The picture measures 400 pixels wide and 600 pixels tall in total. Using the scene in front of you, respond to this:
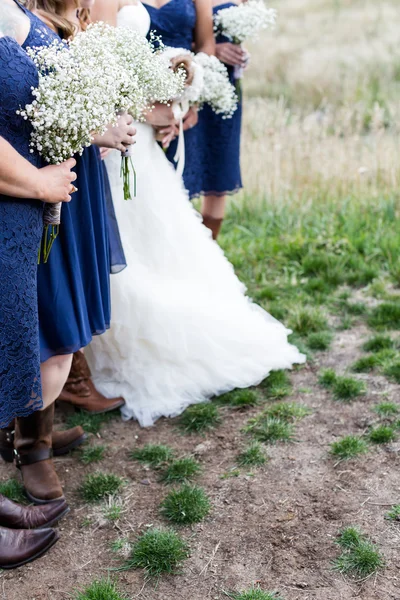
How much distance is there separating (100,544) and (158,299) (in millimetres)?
1325

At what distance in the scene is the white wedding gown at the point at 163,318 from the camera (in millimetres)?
3660

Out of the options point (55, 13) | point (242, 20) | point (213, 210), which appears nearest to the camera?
point (55, 13)

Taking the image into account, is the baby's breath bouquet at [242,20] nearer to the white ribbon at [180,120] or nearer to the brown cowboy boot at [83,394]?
the white ribbon at [180,120]

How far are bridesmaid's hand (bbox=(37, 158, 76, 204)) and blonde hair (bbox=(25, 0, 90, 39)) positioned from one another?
619mm

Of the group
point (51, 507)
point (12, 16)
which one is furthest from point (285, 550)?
point (12, 16)

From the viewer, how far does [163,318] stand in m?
3.69

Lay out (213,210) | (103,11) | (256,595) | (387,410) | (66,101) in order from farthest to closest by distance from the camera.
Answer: (213,210)
(387,410)
(103,11)
(256,595)
(66,101)

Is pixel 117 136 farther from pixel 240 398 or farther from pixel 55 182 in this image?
pixel 240 398

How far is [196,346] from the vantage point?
12.4 feet

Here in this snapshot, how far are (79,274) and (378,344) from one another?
7.42ft

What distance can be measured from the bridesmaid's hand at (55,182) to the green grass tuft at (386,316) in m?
2.72

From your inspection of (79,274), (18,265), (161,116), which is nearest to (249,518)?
(79,274)

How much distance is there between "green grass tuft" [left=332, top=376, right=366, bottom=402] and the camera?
12.5ft

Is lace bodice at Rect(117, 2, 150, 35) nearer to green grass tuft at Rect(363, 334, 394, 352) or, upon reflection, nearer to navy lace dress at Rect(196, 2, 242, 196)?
navy lace dress at Rect(196, 2, 242, 196)
